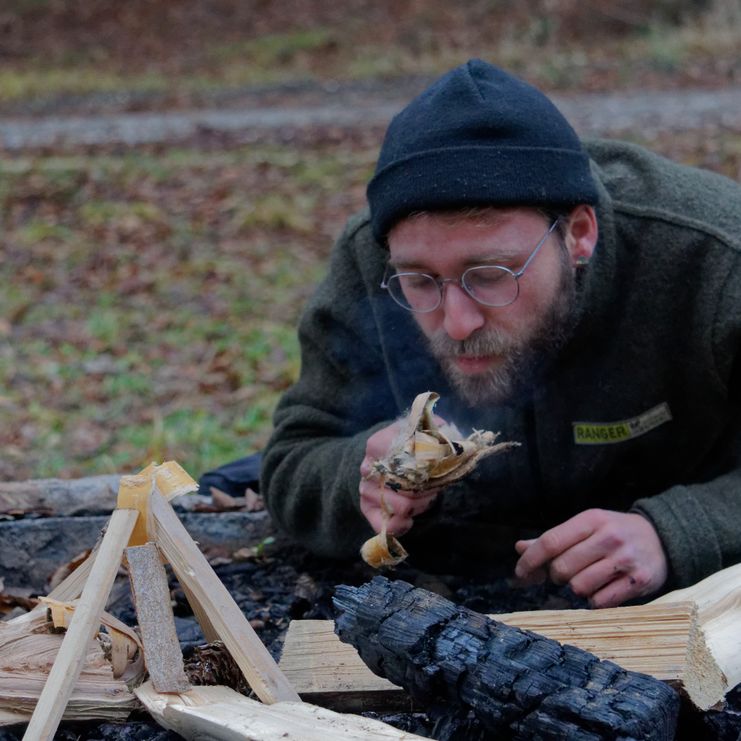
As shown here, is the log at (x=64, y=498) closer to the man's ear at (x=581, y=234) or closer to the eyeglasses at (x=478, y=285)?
the eyeglasses at (x=478, y=285)

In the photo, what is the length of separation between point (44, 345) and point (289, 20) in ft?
48.6

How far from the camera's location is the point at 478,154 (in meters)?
2.65

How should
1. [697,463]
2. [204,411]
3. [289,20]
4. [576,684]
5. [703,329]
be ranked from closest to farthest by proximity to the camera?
[576,684]
[703,329]
[697,463]
[204,411]
[289,20]

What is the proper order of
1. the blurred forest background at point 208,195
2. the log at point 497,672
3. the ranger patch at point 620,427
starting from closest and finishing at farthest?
the log at point 497,672 → the ranger patch at point 620,427 → the blurred forest background at point 208,195

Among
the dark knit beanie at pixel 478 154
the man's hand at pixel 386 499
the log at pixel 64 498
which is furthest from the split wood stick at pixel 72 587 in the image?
the log at pixel 64 498

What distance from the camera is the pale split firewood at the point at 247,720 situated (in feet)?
5.95

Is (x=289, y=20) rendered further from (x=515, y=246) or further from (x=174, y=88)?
(x=515, y=246)

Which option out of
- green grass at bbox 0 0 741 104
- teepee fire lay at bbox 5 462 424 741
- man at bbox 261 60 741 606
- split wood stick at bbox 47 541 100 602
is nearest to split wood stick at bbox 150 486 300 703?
teepee fire lay at bbox 5 462 424 741

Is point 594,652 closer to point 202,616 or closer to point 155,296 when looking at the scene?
point 202,616

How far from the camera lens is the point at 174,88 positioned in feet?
53.9

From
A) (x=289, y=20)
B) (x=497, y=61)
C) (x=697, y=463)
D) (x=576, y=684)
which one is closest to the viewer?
(x=576, y=684)

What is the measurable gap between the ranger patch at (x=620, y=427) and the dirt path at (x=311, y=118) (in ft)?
23.6

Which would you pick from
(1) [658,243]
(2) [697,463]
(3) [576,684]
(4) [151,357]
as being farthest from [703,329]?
(4) [151,357]

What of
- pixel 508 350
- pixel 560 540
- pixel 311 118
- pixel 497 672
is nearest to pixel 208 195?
pixel 311 118
